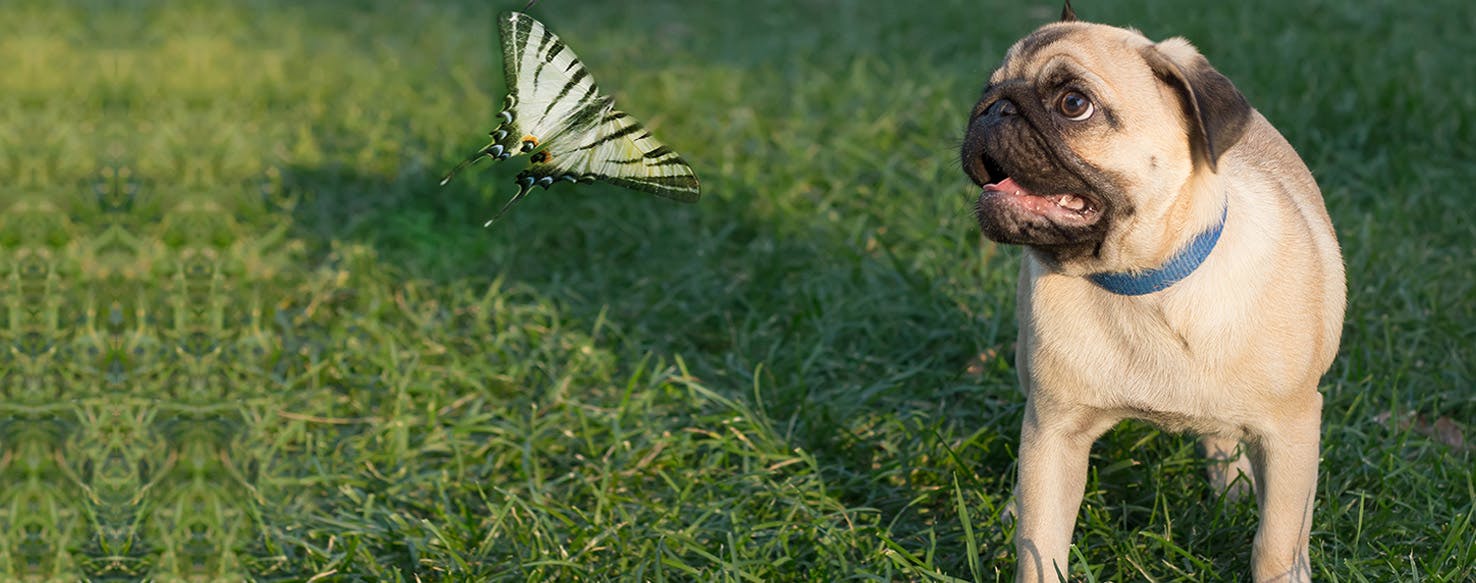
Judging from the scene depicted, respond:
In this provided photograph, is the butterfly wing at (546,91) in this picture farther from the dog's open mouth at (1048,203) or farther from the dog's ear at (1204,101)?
the dog's ear at (1204,101)

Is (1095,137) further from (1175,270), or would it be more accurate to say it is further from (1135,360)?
(1135,360)

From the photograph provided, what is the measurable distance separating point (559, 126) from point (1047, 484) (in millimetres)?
1585

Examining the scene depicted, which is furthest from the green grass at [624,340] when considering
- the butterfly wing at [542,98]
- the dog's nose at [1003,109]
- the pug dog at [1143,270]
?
the butterfly wing at [542,98]

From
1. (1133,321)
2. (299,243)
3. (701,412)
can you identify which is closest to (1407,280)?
(1133,321)

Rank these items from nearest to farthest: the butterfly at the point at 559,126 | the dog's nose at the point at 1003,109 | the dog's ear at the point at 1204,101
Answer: the butterfly at the point at 559,126 < the dog's ear at the point at 1204,101 < the dog's nose at the point at 1003,109

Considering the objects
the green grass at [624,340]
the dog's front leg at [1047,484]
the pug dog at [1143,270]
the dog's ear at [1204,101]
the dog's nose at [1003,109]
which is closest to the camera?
the dog's ear at [1204,101]

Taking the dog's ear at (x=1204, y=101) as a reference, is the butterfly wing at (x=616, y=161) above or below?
below

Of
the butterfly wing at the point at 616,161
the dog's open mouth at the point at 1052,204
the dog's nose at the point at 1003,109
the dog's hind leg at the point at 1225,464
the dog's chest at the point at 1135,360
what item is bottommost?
the dog's hind leg at the point at 1225,464

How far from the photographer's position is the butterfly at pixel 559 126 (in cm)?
289

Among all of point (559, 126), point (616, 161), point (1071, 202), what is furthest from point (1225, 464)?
point (559, 126)

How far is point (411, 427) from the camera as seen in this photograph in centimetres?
473

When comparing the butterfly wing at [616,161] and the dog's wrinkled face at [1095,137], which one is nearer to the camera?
the butterfly wing at [616,161]

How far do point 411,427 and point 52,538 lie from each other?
1.18 metres

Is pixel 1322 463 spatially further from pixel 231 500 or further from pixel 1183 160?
pixel 231 500
